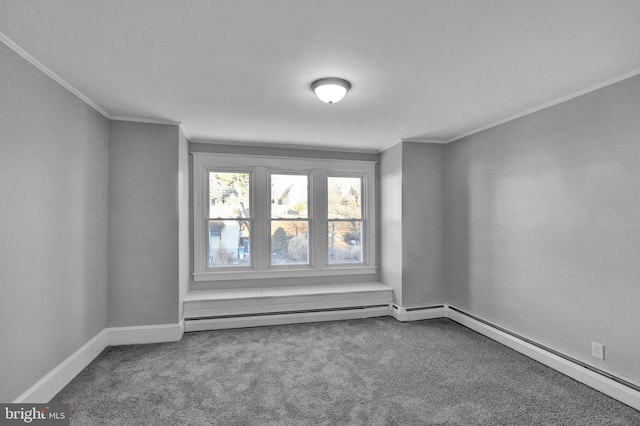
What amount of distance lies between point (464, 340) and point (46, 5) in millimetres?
4629

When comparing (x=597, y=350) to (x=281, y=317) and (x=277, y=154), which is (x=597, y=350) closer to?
(x=281, y=317)

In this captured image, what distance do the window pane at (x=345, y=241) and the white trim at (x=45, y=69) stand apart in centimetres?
350

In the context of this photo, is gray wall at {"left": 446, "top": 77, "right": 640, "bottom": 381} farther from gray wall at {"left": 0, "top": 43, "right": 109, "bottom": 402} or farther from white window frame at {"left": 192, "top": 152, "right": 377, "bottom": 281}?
gray wall at {"left": 0, "top": 43, "right": 109, "bottom": 402}

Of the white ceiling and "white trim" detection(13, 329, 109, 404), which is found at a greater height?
the white ceiling

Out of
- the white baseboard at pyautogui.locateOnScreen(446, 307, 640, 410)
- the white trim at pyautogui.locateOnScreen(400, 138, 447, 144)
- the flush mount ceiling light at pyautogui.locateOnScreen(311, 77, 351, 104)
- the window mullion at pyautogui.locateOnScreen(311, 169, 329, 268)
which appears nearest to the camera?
the white baseboard at pyautogui.locateOnScreen(446, 307, 640, 410)

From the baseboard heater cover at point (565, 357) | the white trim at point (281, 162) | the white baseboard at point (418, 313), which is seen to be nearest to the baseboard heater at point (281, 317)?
the white baseboard at point (418, 313)

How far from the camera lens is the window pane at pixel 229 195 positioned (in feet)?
16.1

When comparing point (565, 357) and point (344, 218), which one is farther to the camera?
point (344, 218)

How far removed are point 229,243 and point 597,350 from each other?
14.3ft

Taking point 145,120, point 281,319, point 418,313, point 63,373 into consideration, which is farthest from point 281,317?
point 145,120

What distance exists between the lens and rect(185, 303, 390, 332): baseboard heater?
4.23 meters

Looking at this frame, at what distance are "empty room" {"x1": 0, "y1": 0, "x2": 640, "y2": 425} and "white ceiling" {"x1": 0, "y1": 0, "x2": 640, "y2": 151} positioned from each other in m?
0.02

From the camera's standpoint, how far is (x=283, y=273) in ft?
16.5

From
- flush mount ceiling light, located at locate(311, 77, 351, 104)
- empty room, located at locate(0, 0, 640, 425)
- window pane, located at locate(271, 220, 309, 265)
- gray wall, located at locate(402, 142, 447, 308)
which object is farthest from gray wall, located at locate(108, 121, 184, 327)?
gray wall, located at locate(402, 142, 447, 308)
